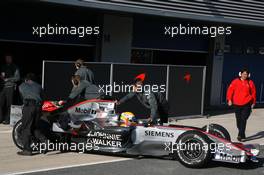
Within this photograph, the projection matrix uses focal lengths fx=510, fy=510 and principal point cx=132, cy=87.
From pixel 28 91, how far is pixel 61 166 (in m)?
1.63

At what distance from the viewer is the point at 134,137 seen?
9516 mm

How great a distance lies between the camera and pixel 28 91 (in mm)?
9500

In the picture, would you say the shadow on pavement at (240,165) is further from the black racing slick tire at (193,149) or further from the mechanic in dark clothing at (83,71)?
the mechanic in dark clothing at (83,71)

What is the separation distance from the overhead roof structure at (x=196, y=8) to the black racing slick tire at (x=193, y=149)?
582 cm

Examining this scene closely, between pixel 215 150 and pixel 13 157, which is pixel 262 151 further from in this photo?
pixel 13 157

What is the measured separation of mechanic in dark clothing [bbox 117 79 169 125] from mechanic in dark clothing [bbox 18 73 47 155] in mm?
1665

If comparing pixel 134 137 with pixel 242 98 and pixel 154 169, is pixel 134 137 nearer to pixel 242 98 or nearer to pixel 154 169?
pixel 154 169

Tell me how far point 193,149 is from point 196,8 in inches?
→ 382

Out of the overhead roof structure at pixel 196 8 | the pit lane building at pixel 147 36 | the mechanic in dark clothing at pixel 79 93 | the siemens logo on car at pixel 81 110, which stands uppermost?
the overhead roof structure at pixel 196 8

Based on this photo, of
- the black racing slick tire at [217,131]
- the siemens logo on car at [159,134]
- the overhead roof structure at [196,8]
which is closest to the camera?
the siemens logo on car at [159,134]

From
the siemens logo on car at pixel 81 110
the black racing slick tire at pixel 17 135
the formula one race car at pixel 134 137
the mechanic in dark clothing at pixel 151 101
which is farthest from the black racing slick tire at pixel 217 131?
the black racing slick tire at pixel 17 135

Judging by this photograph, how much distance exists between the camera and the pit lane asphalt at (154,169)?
27.9ft

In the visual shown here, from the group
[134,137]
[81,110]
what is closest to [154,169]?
[134,137]

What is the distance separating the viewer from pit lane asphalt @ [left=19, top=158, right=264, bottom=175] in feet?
27.9
